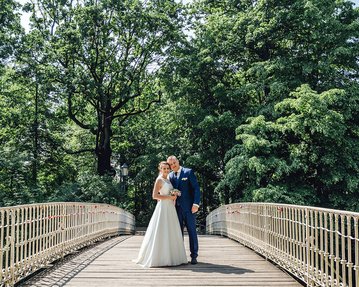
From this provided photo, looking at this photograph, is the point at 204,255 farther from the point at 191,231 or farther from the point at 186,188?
the point at 186,188

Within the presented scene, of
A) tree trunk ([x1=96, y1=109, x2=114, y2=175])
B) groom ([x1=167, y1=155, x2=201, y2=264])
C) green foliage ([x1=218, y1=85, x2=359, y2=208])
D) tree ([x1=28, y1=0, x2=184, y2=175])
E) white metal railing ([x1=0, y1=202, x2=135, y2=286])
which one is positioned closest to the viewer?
white metal railing ([x1=0, y1=202, x2=135, y2=286])

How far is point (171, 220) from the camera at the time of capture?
806cm

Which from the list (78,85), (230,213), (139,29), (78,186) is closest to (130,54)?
(139,29)

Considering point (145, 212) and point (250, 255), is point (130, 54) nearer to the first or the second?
point (145, 212)

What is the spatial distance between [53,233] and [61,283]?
1819mm

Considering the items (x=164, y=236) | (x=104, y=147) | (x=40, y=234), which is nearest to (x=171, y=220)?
(x=164, y=236)

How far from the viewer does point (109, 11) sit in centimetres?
2542

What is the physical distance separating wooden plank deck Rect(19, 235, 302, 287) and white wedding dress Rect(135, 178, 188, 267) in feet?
0.60

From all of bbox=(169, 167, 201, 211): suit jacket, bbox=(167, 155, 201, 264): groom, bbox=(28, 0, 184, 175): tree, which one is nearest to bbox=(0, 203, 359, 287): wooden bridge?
bbox=(167, 155, 201, 264): groom

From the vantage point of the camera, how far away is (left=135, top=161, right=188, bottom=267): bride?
7.80 meters

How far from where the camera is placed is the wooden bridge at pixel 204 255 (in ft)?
18.0

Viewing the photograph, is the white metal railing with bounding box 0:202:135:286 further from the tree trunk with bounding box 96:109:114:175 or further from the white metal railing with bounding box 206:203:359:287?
the tree trunk with bounding box 96:109:114:175

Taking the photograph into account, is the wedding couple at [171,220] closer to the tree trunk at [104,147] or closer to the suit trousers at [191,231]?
the suit trousers at [191,231]

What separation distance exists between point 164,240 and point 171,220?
39 cm
